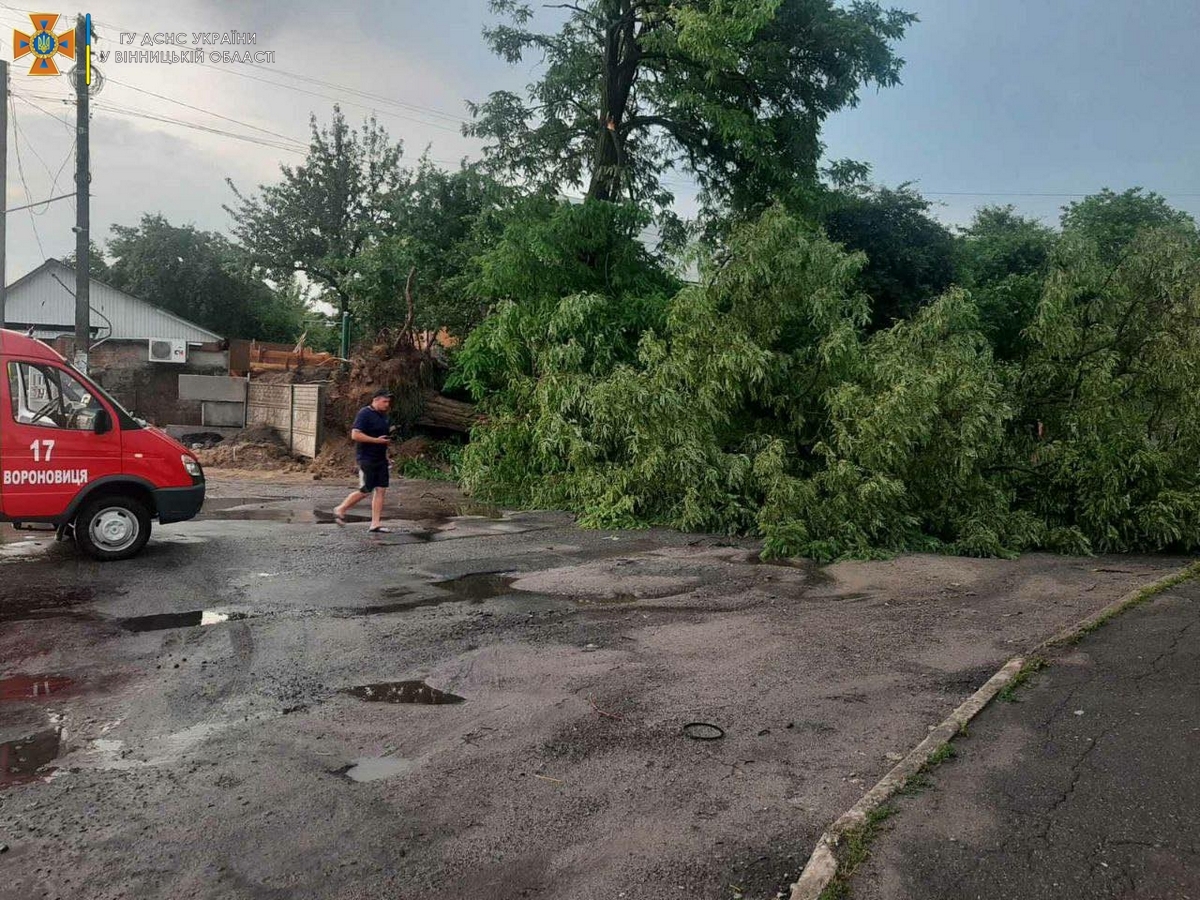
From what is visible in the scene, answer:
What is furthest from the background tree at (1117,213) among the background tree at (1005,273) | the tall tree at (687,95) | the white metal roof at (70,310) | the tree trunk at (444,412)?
the white metal roof at (70,310)

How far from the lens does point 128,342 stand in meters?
32.7

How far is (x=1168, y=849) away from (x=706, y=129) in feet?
54.6

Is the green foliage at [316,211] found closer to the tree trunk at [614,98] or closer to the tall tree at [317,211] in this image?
the tall tree at [317,211]

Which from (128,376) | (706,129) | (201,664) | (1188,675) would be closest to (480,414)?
(706,129)

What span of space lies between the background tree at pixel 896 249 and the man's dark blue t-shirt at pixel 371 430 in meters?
16.5

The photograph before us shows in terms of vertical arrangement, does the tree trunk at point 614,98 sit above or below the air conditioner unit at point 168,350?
above

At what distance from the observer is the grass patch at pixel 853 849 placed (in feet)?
10.1

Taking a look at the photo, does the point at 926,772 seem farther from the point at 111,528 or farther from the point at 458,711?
the point at 111,528

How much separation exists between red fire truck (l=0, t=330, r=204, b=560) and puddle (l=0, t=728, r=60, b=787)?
15.4ft

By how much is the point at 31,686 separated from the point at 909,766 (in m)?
4.98

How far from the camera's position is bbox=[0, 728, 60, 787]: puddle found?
158 inches

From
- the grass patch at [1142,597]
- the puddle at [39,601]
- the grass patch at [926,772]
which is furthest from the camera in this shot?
the puddle at [39,601]

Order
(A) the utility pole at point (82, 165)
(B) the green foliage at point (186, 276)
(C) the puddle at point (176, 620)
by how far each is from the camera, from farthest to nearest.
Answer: (B) the green foliage at point (186, 276) < (A) the utility pole at point (82, 165) < (C) the puddle at point (176, 620)

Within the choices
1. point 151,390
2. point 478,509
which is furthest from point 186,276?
point 478,509
